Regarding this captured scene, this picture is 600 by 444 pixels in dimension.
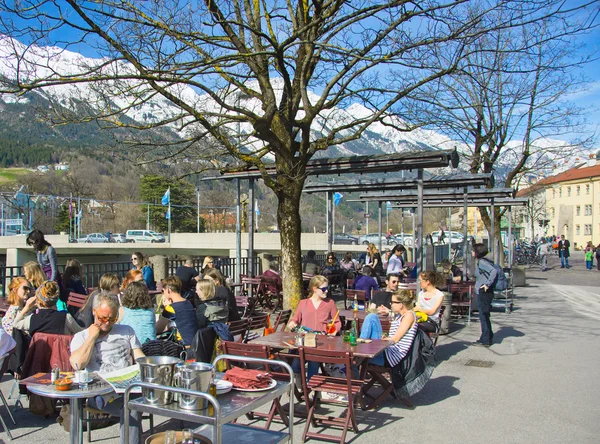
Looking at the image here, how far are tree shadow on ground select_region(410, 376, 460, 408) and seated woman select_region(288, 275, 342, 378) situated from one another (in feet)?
4.36

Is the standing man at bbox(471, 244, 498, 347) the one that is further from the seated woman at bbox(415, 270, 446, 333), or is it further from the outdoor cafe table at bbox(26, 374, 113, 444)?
the outdoor cafe table at bbox(26, 374, 113, 444)

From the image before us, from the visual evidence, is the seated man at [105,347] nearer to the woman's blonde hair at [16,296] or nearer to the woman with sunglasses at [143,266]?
the woman's blonde hair at [16,296]

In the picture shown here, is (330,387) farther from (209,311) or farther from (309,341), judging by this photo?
(209,311)

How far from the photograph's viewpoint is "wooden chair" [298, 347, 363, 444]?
543cm

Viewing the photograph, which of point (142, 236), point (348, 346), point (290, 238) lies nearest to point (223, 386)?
point (348, 346)

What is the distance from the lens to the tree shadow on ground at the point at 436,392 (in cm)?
685

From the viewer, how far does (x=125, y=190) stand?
119 meters

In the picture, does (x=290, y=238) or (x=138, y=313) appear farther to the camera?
(x=290, y=238)

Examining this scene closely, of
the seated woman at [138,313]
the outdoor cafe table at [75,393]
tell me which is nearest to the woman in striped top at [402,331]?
the seated woman at [138,313]

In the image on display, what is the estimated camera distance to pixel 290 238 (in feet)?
37.5

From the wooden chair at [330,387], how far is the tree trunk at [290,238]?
5.46 metres

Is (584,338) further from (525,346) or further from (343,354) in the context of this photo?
(343,354)

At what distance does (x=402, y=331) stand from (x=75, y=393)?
11.7ft

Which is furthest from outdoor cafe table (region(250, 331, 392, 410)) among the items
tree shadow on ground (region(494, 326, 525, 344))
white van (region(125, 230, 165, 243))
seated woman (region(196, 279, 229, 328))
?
white van (region(125, 230, 165, 243))
